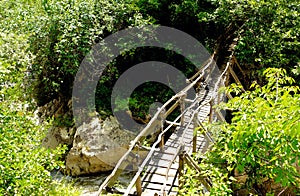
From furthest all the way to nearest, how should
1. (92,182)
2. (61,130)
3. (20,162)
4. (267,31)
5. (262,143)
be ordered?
(61,130), (267,31), (92,182), (20,162), (262,143)

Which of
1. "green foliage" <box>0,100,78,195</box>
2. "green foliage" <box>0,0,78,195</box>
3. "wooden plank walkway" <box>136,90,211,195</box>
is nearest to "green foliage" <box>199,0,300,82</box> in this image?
"wooden plank walkway" <box>136,90,211,195</box>

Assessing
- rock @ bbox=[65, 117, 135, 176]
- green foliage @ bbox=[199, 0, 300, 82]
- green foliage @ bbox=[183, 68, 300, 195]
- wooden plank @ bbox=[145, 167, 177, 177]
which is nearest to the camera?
green foliage @ bbox=[183, 68, 300, 195]

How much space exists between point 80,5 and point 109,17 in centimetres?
94

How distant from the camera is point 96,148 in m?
8.92

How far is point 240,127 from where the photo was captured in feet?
12.3

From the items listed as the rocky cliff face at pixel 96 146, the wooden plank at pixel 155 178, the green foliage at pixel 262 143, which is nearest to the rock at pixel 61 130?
the rocky cliff face at pixel 96 146

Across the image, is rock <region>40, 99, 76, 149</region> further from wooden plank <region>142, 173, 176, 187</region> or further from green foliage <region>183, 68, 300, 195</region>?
green foliage <region>183, 68, 300, 195</region>

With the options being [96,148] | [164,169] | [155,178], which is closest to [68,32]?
[96,148]

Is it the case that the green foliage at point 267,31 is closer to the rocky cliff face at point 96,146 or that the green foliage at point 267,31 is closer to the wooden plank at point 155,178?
the rocky cliff face at point 96,146

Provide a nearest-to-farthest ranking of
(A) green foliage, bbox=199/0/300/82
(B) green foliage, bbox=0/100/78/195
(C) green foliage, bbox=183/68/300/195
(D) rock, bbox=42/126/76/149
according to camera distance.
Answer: (C) green foliage, bbox=183/68/300/195
(B) green foliage, bbox=0/100/78/195
(A) green foliage, bbox=199/0/300/82
(D) rock, bbox=42/126/76/149

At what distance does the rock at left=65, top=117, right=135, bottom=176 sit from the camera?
8.91 meters

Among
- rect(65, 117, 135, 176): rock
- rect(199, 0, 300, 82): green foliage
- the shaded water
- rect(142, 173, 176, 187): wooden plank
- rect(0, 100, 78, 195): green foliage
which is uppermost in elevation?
rect(199, 0, 300, 82): green foliage

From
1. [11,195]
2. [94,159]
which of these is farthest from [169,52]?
[11,195]

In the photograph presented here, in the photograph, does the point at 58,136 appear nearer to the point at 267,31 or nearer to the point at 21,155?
the point at 21,155
